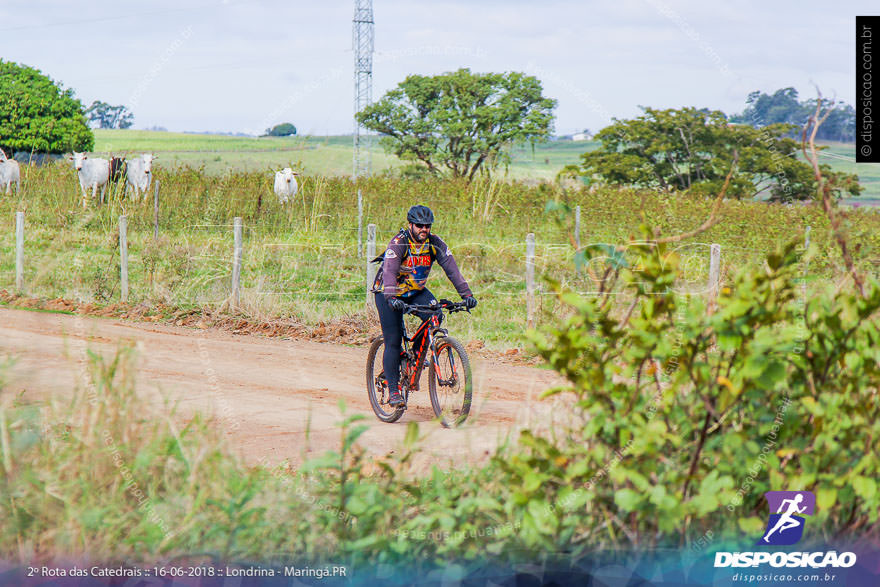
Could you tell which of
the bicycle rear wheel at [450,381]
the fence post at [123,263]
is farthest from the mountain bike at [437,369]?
the fence post at [123,263]

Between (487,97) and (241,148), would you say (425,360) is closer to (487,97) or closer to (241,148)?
(487,97)

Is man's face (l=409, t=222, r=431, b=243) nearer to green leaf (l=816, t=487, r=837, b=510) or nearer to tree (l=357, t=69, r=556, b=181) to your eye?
green leaf (l=816, t=487, r=837, b=510)

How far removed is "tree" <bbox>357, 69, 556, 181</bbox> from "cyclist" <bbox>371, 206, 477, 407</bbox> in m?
40.9

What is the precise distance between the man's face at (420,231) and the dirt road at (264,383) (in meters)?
1.51

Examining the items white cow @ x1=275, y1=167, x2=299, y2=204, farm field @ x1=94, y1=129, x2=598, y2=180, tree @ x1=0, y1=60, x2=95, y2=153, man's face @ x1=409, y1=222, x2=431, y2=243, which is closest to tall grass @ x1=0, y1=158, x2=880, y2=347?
white cow @ x1=275, y1=167, x2=299, y2=204

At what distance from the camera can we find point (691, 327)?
3.40 metres

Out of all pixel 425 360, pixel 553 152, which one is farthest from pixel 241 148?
pixel 425 360

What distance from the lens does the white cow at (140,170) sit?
2541cm

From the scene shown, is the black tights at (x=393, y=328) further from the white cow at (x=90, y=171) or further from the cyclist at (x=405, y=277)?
the white cow at (x=90, y=171)

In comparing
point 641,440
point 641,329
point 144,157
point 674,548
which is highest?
point 144,157

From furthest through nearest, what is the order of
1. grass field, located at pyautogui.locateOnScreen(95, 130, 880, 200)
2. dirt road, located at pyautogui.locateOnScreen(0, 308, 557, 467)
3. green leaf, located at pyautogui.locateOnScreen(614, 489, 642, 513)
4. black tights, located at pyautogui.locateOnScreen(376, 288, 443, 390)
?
1. grass field, located at pyautogui.locateOnScreen(95, 130, 880, 200)
2. black tights, located at pyautogui.locateOnScreen(376, 288, 443, 390)
3. dirt road, located at pyautogui.locateOnScreen(0, 308, 557, 467)
4. green leaf, located at pyautogui.locateOnScreen(614, 489, 642, 513)

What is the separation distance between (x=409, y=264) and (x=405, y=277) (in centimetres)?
13

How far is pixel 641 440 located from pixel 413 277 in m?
4.33

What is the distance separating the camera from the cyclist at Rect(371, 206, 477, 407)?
7305mm
